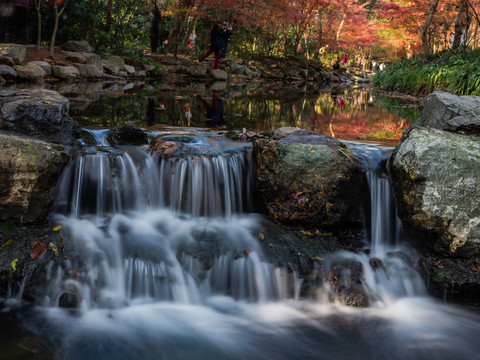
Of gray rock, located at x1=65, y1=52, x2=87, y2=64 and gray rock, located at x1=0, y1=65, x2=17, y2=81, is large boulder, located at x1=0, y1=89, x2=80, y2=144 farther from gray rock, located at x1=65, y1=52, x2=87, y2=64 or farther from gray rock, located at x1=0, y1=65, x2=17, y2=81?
gray rock, located at x1=65, y1=52, x2=87, y2=64

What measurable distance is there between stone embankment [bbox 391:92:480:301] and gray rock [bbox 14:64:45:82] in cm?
959

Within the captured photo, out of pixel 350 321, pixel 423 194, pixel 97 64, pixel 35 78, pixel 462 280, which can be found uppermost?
pixel 97 64

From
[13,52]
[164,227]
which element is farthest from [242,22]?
[164,227]

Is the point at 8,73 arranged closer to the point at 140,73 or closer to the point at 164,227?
the point at 140,73

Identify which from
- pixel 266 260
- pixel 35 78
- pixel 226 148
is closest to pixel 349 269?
pixel 266 260

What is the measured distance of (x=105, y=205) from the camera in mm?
3781

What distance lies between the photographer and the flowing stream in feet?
8.97

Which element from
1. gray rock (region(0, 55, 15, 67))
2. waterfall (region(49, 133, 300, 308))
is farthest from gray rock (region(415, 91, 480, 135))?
gray rock (region(0, 55, 15, 67))

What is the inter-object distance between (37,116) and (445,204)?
4119 mm

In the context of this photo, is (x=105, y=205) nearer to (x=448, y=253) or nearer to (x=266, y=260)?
(x=266, y=260)

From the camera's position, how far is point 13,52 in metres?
9.94

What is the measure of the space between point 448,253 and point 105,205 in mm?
3292

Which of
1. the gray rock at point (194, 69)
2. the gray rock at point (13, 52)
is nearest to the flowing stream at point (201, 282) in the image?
the gray rock at point (13, 52)

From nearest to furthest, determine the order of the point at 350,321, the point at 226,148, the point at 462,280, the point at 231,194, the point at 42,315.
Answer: the point at 42,315, the point at 350,321, the point at 462,280, the point at 231,194, the point at 226,148
